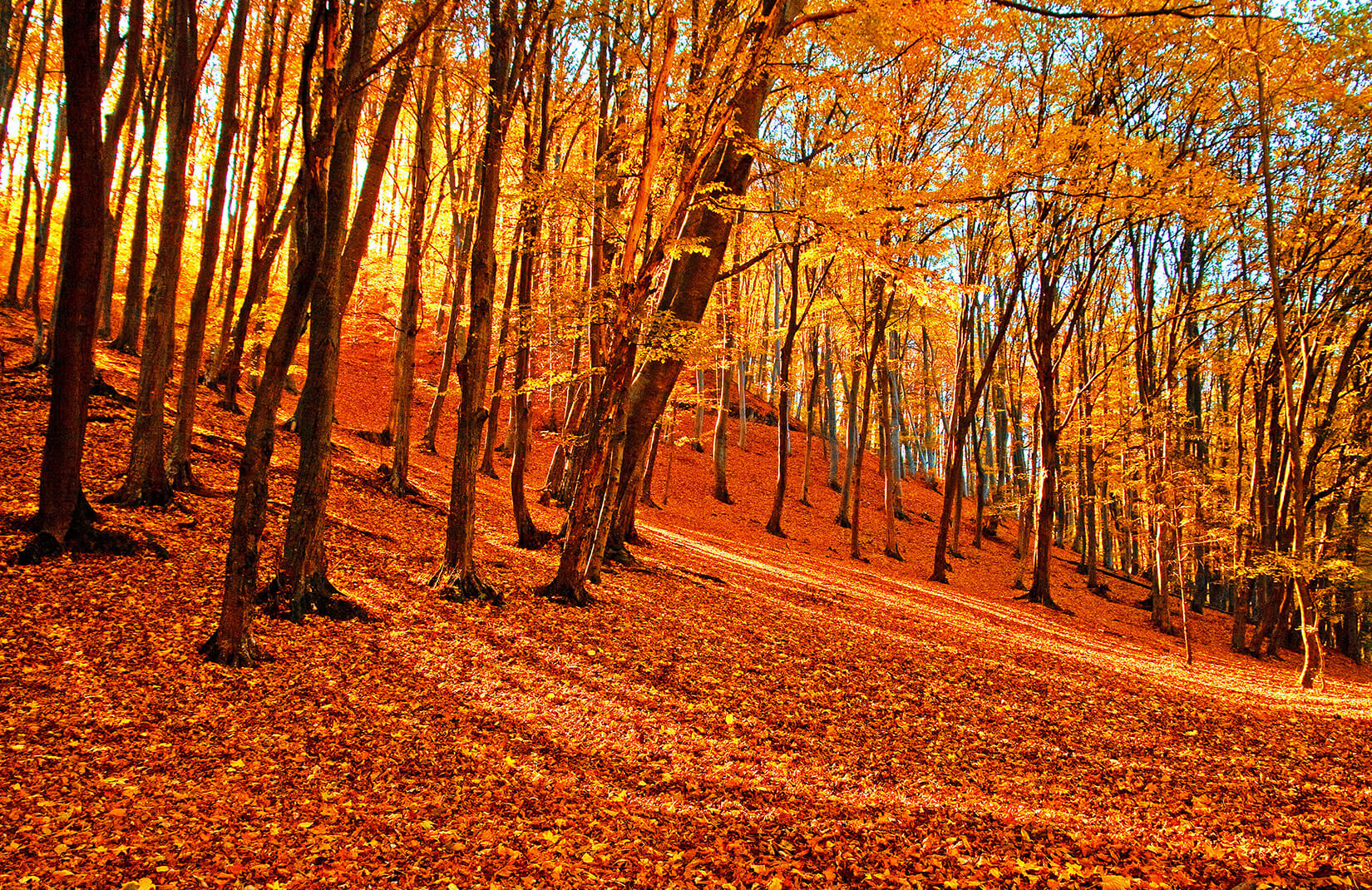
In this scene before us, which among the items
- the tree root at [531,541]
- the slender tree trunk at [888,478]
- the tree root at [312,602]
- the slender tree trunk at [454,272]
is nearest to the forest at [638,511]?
the tree root at [312,602]

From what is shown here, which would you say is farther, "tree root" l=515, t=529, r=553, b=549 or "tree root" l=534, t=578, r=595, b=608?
"tree root" l=515, t=529, r=553, b=549

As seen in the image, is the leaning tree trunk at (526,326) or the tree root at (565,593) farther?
the leaning tree trunk at (526,326)

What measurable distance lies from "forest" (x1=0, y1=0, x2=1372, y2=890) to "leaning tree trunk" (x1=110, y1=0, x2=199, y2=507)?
0.05 metres

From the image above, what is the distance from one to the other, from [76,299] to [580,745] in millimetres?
5206

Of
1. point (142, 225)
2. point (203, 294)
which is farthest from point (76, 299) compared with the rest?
point (142, 225)

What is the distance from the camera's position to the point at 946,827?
12.7 feet

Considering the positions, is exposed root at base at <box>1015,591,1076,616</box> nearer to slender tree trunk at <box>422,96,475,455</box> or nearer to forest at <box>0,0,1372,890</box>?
forest at <box>0,0,1372,890</box>

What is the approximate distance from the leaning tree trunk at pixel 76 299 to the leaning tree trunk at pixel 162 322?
1.43 m

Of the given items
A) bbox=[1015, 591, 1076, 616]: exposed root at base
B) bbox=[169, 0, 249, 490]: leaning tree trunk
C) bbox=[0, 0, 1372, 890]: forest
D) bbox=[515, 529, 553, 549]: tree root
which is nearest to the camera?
bbox=[0, 0, 1372, 890]: forest

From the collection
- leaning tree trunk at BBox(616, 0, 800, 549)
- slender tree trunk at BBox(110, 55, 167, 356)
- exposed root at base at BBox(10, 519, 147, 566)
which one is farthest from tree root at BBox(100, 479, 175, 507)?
leaning tree trunk at BBox(616, 0, 800, 549)

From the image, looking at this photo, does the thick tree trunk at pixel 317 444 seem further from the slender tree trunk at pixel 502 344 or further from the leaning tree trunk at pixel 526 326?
the slender tree trunk at pixel 502 344

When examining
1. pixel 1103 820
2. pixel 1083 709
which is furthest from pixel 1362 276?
pixel 1103 820

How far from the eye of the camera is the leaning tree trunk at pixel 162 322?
22.0 ft

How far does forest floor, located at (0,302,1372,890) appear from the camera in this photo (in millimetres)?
3238
